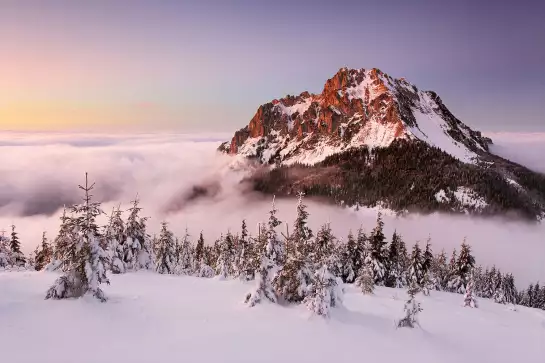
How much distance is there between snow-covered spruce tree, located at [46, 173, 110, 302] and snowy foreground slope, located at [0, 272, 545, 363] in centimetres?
58

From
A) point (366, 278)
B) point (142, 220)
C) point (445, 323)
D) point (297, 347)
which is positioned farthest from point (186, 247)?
point (297, 347)

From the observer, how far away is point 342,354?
1242 centimetres

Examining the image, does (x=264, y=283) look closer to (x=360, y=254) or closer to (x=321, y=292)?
(x=321, y=292)

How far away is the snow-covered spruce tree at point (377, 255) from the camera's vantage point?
4797cm

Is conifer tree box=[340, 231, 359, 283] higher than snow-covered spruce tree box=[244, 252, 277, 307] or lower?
lower

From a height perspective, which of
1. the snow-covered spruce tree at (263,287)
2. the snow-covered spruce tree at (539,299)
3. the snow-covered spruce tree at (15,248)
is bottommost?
the snow-covered spruce tree at (539,299)

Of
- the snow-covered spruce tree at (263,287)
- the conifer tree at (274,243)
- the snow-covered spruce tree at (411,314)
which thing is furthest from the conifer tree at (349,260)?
the snow-covered spruce tree at (263,287)

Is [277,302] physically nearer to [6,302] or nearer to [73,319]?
[73,319]

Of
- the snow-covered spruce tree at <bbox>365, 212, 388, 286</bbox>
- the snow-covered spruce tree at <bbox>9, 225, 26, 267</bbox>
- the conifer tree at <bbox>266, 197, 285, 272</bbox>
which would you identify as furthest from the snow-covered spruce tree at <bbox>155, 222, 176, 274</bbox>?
the snow-covered spruce tree at <bbox>365, 212, 388, 286</bbox>

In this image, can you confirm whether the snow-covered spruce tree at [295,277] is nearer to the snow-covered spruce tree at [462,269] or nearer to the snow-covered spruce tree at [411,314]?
the snow-covered spruce tree at [411,314]

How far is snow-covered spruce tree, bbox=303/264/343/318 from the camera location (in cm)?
1494

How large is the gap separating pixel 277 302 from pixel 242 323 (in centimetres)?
296

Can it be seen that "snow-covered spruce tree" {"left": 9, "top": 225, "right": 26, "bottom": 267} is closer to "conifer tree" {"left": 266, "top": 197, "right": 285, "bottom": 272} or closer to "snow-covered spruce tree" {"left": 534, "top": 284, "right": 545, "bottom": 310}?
"conifer tree" {"left": 266, "top": 197, "right": 285, "bottom": 272}

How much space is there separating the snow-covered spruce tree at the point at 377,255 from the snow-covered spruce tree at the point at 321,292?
34.1m
